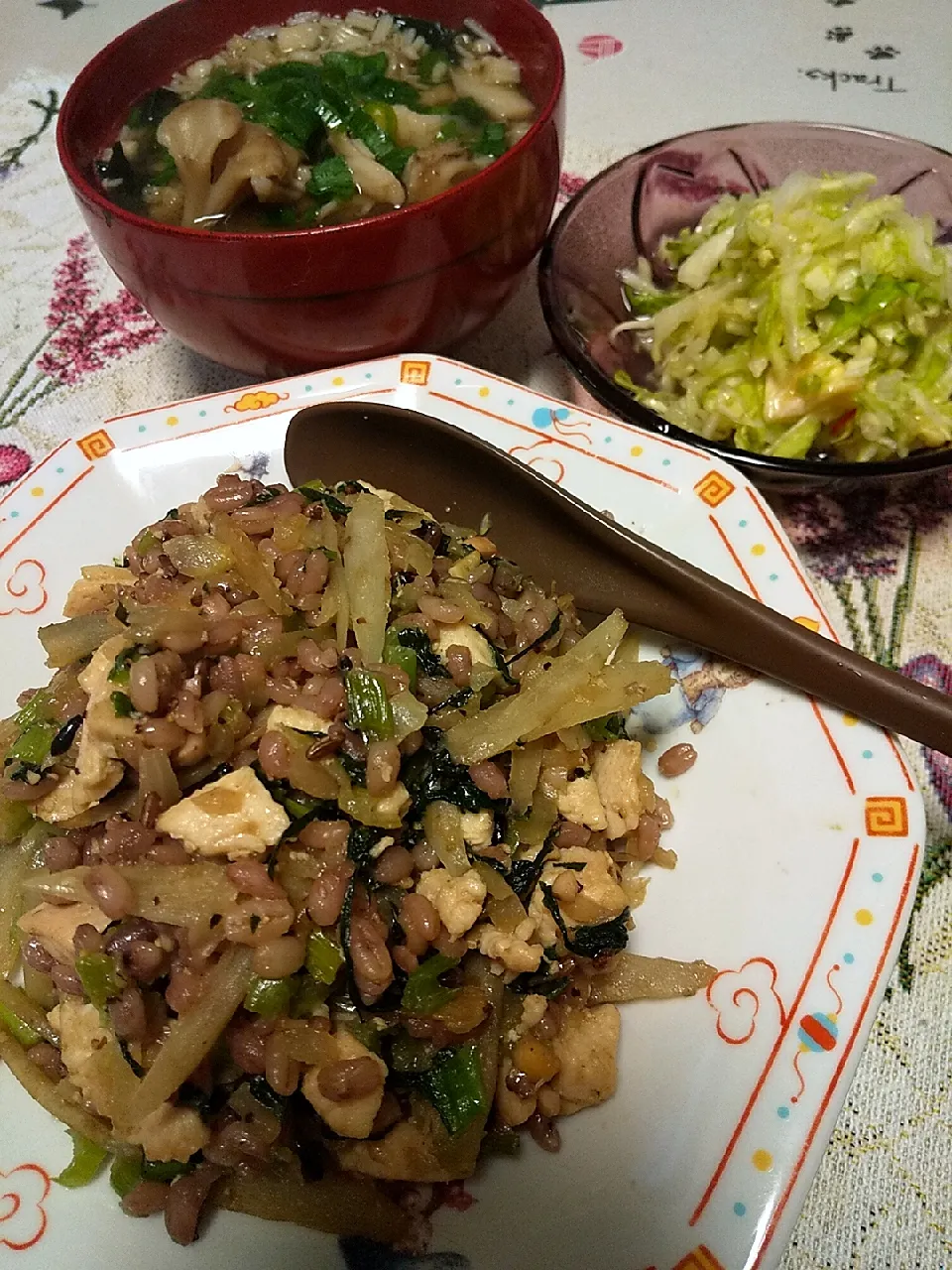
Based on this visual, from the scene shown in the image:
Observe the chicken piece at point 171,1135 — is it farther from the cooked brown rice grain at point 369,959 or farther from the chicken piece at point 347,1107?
the cooked brown rice grain at point 369,959

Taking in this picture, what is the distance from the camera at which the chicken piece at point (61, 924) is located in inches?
59.2

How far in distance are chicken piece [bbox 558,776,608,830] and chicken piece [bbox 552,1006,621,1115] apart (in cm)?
31

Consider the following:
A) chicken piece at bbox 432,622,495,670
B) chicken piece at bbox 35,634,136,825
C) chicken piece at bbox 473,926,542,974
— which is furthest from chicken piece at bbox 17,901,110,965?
chicken piece at bbox 432,622,495,670

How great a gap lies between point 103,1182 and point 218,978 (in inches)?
14.1

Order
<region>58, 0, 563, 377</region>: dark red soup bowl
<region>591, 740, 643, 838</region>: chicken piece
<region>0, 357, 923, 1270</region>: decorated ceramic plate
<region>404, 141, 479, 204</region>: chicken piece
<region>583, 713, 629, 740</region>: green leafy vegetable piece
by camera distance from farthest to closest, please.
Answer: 1. <region>404, 141, 479, 204</region>: chicken piece
2. <region>58, 0, 563, 377</region>: dark red soup bowl
3. <region>583, 713, 629, 740</region>: green leafy vegetable piece
4. <region>591, 740, 643, 838</region>: chicken piece
5. <region>0, 357, 923, 1270</region>: decorated ceramic plate

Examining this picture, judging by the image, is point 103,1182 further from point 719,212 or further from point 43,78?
point 43,78

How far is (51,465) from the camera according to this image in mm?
2227

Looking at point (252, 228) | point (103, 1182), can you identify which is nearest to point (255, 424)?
point (252, 228)

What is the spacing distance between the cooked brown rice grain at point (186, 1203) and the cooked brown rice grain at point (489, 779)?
2.38 feet

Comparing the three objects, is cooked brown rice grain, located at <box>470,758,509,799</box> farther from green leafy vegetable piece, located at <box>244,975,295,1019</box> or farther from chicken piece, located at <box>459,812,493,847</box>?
green leafy vegetable piece, located at <box>244,975,295,1019</box>

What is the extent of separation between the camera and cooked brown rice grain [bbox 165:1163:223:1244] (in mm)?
1376

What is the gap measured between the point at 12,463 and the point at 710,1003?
236 centimetres

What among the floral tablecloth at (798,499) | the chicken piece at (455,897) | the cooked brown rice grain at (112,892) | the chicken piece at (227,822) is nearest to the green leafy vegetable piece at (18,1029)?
the cooked brown rice grain at (112,892)

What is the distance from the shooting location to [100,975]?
56.9 inches
